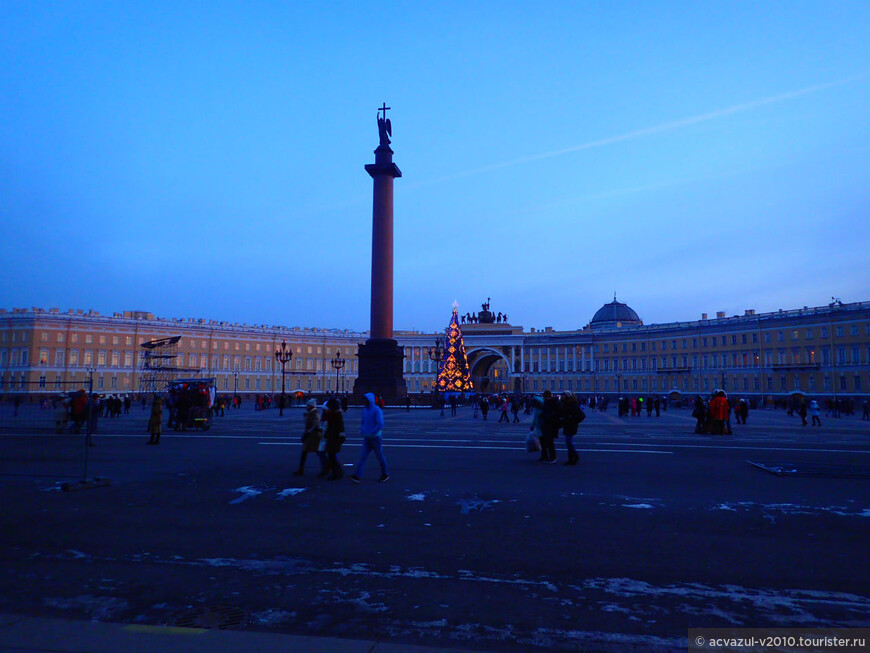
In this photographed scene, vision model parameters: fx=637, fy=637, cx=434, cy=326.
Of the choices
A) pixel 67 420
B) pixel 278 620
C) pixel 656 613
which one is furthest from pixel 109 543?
pixel 67 420

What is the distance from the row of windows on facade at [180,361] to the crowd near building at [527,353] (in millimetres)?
163

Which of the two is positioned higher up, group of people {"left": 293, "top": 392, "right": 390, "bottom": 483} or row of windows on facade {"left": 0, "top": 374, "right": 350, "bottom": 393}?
row of windows on facade {"left": 0, "top": 374, "right": 350, "bottom": 393}

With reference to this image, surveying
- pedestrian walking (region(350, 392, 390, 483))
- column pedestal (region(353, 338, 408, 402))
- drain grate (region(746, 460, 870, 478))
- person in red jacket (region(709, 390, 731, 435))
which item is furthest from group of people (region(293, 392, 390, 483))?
column pedestal (region(353, 338, 408, 402))

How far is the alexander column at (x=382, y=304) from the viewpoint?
155ft

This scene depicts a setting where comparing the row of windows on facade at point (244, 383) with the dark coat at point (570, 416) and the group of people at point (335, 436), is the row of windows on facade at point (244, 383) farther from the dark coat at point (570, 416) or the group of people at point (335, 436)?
the group of people at point (335, 436)

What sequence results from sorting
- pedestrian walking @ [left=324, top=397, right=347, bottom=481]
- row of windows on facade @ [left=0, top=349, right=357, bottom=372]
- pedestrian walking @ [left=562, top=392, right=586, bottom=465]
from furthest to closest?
row of windows on facade @ [left=0, top=349, right=357, bottom=372] → pedestrian walking @ [left=562, top=392, right=586, bottom=465] → pedestrian walking @ [left=324, top=397, right=347, bottom=481]

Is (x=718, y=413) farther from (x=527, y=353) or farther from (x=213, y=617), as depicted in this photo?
(x=527, y=353)

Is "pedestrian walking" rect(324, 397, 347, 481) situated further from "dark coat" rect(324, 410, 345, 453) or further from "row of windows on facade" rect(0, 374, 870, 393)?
"row of windows on facade" rect(0, 374, 870, 393)

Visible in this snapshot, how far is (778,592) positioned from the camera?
212 inches

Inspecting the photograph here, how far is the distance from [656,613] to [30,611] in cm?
477

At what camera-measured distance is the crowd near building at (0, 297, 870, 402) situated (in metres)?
81.2

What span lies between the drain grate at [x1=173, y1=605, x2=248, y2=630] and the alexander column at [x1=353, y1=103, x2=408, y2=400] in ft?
138

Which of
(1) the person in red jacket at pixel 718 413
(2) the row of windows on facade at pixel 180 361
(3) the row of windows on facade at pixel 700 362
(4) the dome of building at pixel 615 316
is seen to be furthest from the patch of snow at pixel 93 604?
(4) the dome of building at pixel 615 316

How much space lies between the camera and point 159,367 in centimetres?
7944
